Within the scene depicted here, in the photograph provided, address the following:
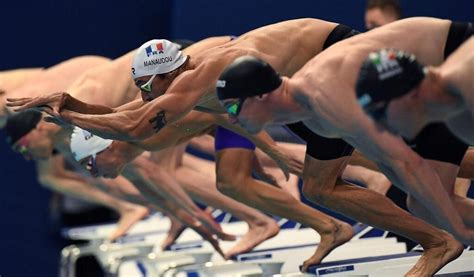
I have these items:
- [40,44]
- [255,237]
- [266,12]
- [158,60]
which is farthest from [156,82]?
[40,44]

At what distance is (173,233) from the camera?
7.80 metres

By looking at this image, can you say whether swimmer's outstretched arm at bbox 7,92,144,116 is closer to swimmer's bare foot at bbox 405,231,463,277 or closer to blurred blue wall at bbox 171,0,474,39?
swimmer's bare foot at bbox 405,231,463,277

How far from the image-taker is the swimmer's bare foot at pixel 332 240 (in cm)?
553

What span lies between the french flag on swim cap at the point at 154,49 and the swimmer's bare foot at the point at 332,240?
1.31 m

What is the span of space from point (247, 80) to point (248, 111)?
0.43 feet

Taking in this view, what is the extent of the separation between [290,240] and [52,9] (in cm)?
540

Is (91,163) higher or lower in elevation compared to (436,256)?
lower

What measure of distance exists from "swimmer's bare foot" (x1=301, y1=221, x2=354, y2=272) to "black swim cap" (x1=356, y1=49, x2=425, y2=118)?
2.23m

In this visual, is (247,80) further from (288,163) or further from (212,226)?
(212,226)

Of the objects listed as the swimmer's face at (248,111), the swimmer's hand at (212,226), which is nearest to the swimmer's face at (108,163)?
the swimmer's hand at (212,226)

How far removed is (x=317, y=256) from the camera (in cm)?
552

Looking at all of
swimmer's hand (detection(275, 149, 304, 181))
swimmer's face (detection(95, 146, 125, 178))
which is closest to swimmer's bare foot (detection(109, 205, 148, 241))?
swimmer's face (detection(95, 146, 125, 178))

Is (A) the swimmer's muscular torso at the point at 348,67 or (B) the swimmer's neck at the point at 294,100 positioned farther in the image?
(B) the swimmer's neck at the point at 294,100

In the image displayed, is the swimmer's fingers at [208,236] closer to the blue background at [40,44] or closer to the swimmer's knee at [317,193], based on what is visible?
the swimmer's knee at [317,193]
